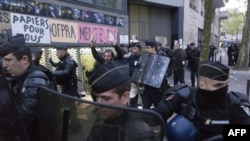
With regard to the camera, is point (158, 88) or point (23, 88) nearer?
point (23, 88)

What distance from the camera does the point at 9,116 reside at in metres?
1.87

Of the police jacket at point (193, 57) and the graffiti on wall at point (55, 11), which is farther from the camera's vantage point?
the police jacket at point (193, 57)

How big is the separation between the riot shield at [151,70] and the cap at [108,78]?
4.61 metres

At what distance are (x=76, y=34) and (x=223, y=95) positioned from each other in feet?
31.3

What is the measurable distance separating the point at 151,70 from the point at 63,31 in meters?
5.28

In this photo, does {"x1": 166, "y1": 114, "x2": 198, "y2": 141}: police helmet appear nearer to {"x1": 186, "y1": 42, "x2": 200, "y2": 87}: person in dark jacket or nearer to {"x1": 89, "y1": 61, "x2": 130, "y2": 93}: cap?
{"x1": 89, "y1": 61, "x2": 130, "y2": 93}: cap

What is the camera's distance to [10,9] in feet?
29.3

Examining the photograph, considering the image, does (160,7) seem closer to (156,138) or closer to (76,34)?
(76,34)

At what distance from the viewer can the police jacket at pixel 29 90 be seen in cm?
230

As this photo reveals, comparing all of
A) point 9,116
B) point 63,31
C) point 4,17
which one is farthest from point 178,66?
point 9,116

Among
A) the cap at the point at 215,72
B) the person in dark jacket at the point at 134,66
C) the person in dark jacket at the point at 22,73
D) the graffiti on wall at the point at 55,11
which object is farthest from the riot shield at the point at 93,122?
the graffiti on wall at the point at 55,11

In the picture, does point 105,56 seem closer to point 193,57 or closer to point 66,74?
point 66,74

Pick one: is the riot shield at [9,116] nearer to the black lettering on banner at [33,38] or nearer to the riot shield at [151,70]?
the riot shield at [151,70]

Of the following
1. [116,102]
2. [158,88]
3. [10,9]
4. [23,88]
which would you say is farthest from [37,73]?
[10,9]
